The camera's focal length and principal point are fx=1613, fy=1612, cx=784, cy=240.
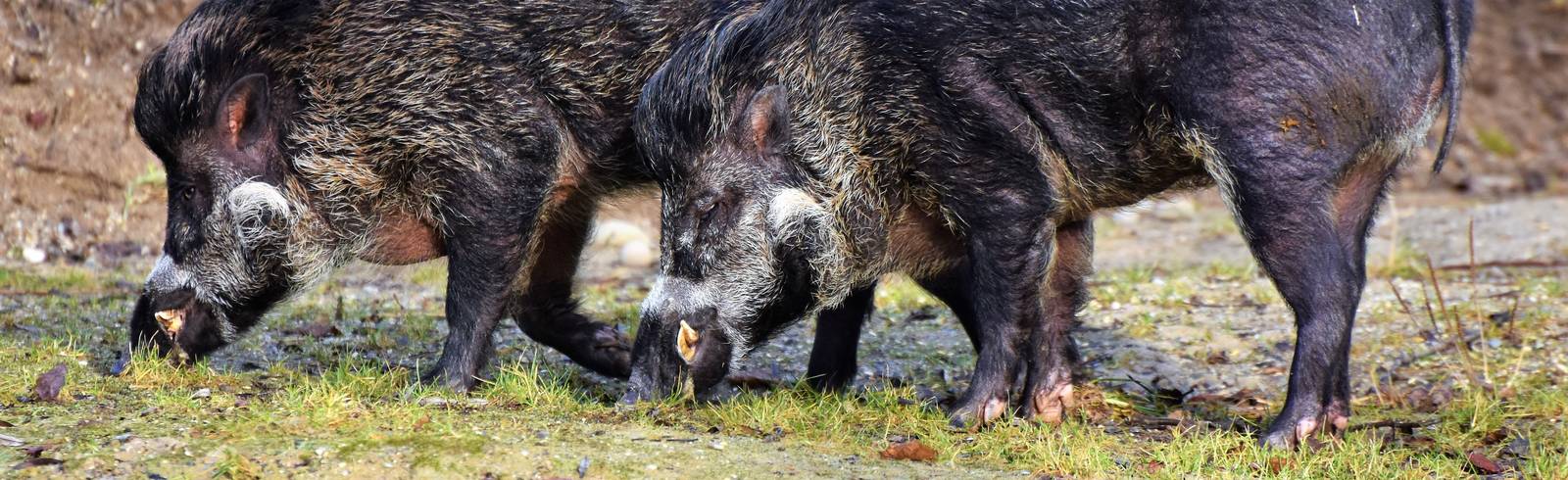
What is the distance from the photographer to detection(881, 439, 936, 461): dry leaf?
478 cm

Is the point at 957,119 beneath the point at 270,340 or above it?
above

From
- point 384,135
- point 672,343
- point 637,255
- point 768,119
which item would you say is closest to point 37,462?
point 384,135

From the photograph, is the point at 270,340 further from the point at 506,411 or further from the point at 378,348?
the point at 506,411

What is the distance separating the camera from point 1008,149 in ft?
16.9

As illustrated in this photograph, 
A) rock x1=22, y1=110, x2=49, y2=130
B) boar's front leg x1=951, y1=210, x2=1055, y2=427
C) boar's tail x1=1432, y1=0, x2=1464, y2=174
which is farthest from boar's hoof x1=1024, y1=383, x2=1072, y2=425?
rock x1=22, y1=110, x2=49, y2=130

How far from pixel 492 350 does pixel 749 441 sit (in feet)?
4.62

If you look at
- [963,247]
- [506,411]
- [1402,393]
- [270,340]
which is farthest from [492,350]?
[1402,393]

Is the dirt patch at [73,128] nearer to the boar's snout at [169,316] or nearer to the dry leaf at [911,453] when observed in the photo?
the boar's snout at [169,316]

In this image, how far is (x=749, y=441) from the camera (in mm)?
4836

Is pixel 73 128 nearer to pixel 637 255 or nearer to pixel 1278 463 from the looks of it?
pixel 637 255

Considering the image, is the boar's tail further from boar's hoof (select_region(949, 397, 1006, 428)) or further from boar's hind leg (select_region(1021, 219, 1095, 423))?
boar's hoof (select_region(949, 397, 1006, 428))

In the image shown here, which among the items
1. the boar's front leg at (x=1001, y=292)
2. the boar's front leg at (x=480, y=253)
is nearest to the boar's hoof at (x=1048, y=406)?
the boar's front leg at (x=1001, y=292)

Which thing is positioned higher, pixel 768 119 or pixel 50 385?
pixel 768 119

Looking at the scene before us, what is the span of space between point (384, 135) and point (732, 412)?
1.64 metres
